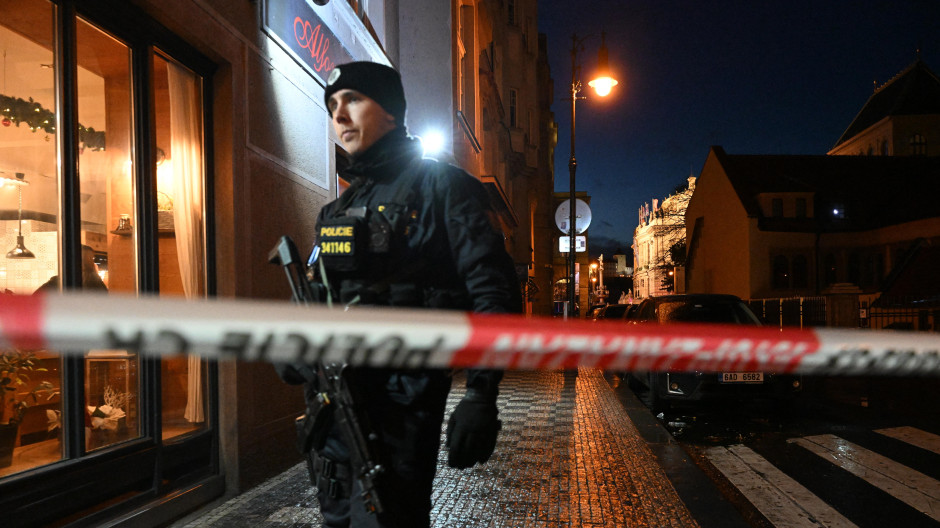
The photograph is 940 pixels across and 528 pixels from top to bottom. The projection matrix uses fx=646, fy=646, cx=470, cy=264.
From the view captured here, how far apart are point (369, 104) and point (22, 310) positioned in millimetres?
1529

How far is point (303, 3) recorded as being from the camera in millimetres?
6273

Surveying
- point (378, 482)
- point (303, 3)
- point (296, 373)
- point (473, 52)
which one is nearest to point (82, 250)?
point (296, 373)

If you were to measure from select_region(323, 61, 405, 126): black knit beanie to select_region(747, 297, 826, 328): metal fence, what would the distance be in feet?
53.8

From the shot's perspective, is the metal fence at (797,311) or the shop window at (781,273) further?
the shop window at (781,273)

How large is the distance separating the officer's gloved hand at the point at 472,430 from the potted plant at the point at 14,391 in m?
2.80

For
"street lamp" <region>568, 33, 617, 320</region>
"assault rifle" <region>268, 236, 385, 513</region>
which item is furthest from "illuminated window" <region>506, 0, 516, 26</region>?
"assault rifle" <region>268, 236, 385, 513</region>

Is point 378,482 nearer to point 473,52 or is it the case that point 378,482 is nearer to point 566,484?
point 566,484

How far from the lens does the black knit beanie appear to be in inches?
99.8

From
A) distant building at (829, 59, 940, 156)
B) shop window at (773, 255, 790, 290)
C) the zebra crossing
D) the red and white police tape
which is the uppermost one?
distant building at (829, 59, 940, 156)

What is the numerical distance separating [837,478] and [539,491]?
2904mm

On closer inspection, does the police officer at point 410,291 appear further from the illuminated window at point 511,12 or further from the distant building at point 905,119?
the distant building at point 905,119

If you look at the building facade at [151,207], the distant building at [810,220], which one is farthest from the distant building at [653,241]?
the building facade at [151,207]

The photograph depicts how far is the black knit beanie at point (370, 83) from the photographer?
2535 millimetres

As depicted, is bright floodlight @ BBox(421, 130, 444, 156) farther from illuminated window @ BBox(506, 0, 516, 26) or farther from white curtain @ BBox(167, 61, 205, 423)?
illuminated window @ BBox(506, 0, 516, 26)
